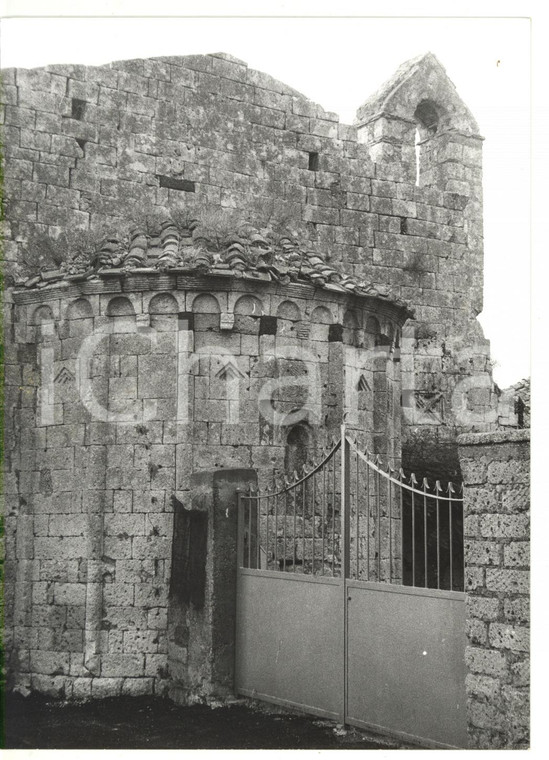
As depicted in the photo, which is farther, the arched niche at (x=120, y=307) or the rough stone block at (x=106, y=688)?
the arched niche at (x=120, y=307)

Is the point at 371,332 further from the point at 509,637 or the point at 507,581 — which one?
the point at 509,637

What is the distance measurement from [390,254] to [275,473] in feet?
23.0

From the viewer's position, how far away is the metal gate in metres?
6.31

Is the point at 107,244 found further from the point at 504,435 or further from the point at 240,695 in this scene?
the point at 504,435

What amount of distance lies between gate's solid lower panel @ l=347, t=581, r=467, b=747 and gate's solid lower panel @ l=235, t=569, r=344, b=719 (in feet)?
0.65

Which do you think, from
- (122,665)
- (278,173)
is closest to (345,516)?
(122,665)

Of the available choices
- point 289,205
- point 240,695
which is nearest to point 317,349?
point 240,695

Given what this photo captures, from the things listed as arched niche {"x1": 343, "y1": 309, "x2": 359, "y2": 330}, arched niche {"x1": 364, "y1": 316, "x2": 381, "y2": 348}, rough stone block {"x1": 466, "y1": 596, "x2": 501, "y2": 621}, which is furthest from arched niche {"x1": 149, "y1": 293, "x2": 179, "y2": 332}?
rough stone block {"x1": 466, "y1": 596, "x2": 501, "y2": 621}

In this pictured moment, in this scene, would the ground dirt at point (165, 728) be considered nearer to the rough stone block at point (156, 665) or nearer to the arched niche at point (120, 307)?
the rough stone block at point (156, 665)

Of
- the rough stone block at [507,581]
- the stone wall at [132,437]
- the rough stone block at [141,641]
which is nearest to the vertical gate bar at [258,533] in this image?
the stone wall at [132,437]

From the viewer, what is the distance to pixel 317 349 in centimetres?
952

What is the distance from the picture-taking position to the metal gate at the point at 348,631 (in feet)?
20.7

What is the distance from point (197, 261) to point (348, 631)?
3621 mm

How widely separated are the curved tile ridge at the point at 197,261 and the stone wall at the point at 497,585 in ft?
11.9
